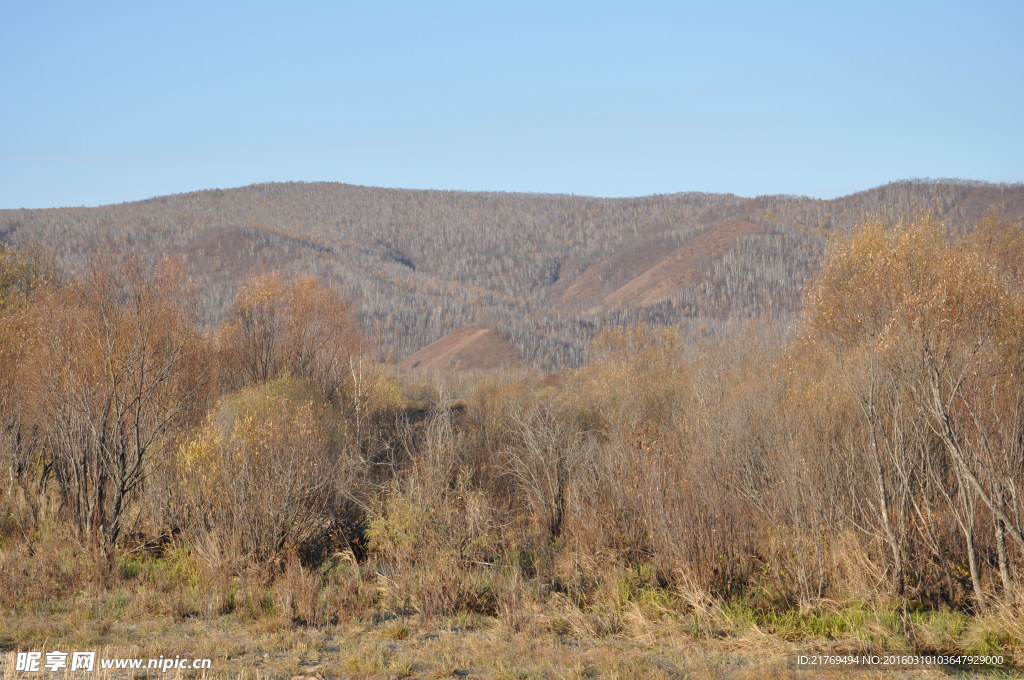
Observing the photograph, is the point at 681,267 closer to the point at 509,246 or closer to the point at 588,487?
the point at 509,246

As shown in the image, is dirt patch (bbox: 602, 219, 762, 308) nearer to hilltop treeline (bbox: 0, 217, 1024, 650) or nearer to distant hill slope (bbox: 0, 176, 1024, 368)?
distant hill slope (bbox: 0, 176, 1024, 368)

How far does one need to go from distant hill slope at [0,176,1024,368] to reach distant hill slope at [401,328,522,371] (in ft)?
5.76

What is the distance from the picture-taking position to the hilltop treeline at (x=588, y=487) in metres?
11.3

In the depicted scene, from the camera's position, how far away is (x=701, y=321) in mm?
74062

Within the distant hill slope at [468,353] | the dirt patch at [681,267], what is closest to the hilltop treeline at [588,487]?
the distant hill slope at [468,353]

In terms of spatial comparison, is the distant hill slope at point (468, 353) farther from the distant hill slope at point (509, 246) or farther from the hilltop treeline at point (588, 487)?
the hilltop treeline at point (588, 487)

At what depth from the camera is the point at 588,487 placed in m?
14.5

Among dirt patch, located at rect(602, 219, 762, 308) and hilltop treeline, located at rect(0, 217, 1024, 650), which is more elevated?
dirt patch, located at rect(602, 219, 762, 308)

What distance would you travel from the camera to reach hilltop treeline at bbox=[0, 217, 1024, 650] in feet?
37.0

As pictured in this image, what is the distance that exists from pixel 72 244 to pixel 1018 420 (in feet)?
367

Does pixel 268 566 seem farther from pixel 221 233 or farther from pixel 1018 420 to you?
pixel 221 233

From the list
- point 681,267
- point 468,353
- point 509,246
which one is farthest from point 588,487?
point 509,246

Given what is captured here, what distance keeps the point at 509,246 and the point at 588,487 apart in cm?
11472

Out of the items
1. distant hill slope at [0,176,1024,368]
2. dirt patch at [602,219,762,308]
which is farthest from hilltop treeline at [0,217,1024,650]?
dirt patch at [602,219,762,308]
